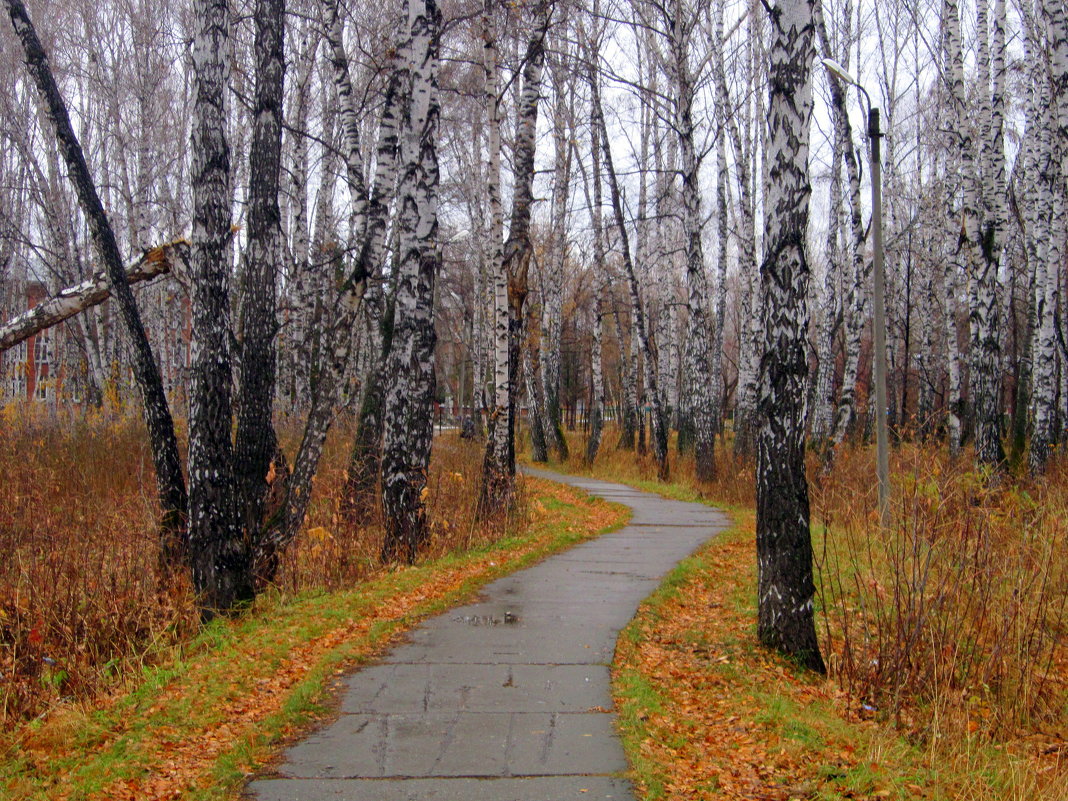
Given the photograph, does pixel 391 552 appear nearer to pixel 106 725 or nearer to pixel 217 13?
pixel 106 725

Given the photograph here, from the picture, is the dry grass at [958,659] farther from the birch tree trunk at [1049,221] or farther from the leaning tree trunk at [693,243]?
the leaning tree trunk at [693,243]

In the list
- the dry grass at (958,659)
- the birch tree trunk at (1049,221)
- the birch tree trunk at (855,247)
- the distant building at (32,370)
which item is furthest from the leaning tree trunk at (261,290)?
the birch tree trunk at (1049,221)

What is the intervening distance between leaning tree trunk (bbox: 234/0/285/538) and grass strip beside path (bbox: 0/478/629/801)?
51.4 inches

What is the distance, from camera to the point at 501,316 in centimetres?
1387

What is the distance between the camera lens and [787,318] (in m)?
6.50

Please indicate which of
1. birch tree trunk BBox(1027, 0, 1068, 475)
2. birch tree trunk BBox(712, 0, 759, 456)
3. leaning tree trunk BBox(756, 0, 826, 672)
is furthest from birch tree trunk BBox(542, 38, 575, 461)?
leaning tree trunk BBox(756, 0, 826, 672)

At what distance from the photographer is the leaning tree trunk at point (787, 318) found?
6.53 metres

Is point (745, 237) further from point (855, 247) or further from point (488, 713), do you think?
point (488, 713)

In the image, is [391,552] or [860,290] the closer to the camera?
[391,552]

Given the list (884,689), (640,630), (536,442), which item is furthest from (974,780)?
(536,442)

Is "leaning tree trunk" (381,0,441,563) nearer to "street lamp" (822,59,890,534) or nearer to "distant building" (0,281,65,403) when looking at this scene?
"street lamp" (822,59,890,534)

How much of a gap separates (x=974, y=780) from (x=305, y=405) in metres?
20.0

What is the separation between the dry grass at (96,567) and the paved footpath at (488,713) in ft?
6.18

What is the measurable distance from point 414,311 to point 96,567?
4202 mm
